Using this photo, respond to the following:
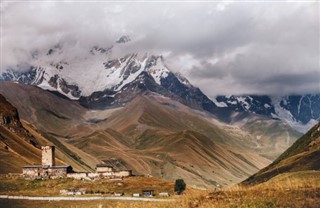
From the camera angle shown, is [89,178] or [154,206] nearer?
[154,206]

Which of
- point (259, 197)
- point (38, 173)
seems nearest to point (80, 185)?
point (38, 173)

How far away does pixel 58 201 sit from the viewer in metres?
122

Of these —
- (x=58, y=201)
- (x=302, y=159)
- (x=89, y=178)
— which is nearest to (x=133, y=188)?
(x=89, y=178)

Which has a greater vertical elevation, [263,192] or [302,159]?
[302,159]

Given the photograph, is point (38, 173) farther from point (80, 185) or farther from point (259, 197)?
point (259, 197)

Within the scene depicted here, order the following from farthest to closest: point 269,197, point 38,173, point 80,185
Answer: point 38,173
point 80,185
point 269,197

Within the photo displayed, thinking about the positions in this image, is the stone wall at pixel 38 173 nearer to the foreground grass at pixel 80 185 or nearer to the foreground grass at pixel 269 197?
the foreground grass at pixel 80 185

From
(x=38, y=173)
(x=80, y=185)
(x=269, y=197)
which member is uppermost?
(x=38, y=173)

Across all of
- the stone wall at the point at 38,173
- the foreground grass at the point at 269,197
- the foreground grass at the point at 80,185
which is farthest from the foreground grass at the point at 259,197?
the stone wall at the point at 38,173

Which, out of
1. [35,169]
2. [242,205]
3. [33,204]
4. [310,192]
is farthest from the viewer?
[35,169]

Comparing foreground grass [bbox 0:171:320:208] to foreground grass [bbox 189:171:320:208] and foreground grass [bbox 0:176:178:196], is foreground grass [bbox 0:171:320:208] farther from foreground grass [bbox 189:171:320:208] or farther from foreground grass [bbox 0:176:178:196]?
foreground grass [bbox 0:176:178:196]

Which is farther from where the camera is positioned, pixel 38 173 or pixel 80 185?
pixel 38 173

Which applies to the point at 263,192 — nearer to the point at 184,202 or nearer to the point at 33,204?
the point at 184,202

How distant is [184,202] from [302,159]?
179m
